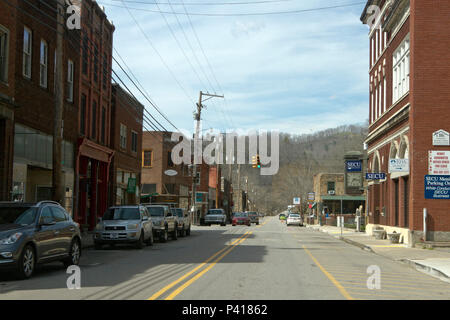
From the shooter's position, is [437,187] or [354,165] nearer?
[437,187]

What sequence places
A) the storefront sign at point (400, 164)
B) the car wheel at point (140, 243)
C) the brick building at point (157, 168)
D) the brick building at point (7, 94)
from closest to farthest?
the brick building at point (7, 94) < the car wheel at point (140, 243) < the storefront sign at point (400, 164) < the brick building at point (157, 168)

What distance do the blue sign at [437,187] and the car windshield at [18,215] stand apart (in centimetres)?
1426

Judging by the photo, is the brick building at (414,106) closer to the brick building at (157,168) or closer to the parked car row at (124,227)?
the parked car row at (124,227)

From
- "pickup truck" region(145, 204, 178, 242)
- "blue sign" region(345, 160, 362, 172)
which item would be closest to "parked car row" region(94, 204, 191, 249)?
"pickup truck" region(145, 204, 178, 242)

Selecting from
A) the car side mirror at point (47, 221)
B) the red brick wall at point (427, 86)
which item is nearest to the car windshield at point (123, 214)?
the car side mirror at point (47, 221)

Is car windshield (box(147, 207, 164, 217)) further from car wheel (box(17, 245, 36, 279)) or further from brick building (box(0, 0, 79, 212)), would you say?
car wheel (box(17, 245, 36, 279))

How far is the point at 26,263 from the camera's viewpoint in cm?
1261

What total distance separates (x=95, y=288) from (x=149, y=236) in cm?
1291

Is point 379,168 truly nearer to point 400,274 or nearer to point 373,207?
point 373,207

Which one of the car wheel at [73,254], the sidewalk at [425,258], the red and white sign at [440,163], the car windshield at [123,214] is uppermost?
the red and white sign at [440,163]

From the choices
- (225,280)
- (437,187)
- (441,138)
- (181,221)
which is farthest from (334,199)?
(225,280)

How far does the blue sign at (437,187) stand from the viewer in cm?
2064

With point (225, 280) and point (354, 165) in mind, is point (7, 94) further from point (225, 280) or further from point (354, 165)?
point (354, 165)

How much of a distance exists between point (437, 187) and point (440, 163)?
3.19 feet
